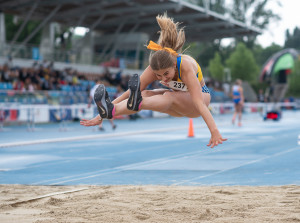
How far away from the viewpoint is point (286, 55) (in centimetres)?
5203

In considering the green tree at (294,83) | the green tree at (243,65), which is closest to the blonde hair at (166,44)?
the green tree at (243,65)

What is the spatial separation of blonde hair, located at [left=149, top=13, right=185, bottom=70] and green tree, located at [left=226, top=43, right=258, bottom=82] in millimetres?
68964

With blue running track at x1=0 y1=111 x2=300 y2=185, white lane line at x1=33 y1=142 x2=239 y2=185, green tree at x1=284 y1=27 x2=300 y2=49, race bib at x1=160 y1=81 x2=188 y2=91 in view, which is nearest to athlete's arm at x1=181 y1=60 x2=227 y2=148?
race bib at x1=160 y1=81 x2=188 y2=91

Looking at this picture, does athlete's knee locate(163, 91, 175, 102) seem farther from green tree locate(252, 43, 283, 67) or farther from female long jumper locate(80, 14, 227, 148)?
green tree locate(252, 43, 283, 67)

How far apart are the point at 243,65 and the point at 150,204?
6927cm

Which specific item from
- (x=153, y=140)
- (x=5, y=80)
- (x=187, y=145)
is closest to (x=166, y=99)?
(x=187, y=145)

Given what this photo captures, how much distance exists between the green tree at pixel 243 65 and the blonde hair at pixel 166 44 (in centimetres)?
6896

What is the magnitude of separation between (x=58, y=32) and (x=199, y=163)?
48.6m

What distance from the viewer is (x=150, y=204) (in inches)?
250

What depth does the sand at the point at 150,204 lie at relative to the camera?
555 centimetres

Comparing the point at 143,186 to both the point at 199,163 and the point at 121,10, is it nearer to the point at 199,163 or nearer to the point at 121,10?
the point at 199,163

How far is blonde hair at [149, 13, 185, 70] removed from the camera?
573 centimetres

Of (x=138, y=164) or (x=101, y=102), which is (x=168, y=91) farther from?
(x=138, y=164)

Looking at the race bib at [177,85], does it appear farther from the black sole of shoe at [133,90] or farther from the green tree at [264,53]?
the green tree at [264,53]
